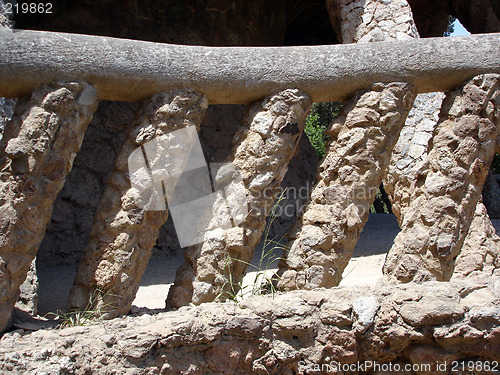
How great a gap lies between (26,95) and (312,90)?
160cm

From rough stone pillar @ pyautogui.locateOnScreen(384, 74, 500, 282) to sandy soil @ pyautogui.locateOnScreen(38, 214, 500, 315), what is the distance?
1.61ft

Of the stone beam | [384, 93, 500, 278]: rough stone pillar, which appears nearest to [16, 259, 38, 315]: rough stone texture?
the stone beam

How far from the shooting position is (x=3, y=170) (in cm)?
282

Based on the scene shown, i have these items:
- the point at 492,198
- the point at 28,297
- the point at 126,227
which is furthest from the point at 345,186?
the point at 492,198

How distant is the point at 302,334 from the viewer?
2658 mm

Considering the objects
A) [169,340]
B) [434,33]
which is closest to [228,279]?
[169,340]

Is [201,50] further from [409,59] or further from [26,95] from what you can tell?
[409,59]

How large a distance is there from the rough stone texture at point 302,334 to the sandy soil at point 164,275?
3.00 ft

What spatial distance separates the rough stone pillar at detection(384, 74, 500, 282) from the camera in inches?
131

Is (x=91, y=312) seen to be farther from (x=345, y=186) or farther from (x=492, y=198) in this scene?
(x=492, y=198)

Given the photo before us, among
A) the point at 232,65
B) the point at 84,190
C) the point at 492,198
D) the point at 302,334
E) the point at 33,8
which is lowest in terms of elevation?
the point at 492,198

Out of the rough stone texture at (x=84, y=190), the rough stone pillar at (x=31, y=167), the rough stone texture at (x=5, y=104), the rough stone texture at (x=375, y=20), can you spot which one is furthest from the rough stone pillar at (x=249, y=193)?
the rough stone texture at (x=84, y=190)

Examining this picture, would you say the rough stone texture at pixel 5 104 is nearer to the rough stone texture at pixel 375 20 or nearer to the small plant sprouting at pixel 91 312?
the small plant sprouting at pixel 91 312

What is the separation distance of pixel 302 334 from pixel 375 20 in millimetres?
3593
